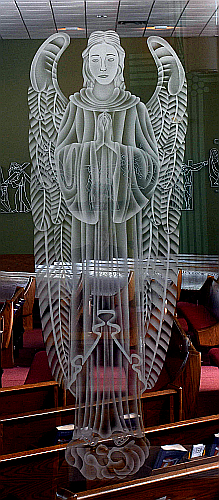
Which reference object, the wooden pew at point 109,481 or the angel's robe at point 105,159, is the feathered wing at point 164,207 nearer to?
the angel's robe at point 105,159

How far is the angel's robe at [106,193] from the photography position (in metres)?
1.61

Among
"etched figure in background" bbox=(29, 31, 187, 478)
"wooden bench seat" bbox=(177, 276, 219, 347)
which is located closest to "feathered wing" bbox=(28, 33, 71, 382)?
"etched figure in background" bbox=(29, 31, 187, 478)

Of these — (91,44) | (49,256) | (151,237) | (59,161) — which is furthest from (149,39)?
(49,256)

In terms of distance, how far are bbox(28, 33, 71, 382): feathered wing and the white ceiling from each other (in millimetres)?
57

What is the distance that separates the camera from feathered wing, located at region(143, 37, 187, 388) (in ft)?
5.30

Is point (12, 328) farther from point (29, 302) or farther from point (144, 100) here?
point (144, 100)

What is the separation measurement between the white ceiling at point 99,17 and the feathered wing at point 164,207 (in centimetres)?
7

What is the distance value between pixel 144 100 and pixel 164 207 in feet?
1.01

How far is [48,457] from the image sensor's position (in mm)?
1641

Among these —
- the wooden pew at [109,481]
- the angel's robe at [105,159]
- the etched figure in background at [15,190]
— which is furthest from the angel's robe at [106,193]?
the wooden pew at [109,481]

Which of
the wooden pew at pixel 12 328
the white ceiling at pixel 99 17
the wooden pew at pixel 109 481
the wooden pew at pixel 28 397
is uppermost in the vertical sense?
the white ceiling at pixel 99 17

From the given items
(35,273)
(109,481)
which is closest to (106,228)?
(35,273)

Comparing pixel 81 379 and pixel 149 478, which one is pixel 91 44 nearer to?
pixel 81 379

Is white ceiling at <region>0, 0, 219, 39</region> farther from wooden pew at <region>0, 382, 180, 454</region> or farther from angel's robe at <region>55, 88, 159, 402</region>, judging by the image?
wooden pew at <region>0, 382, 180, 454</region>
